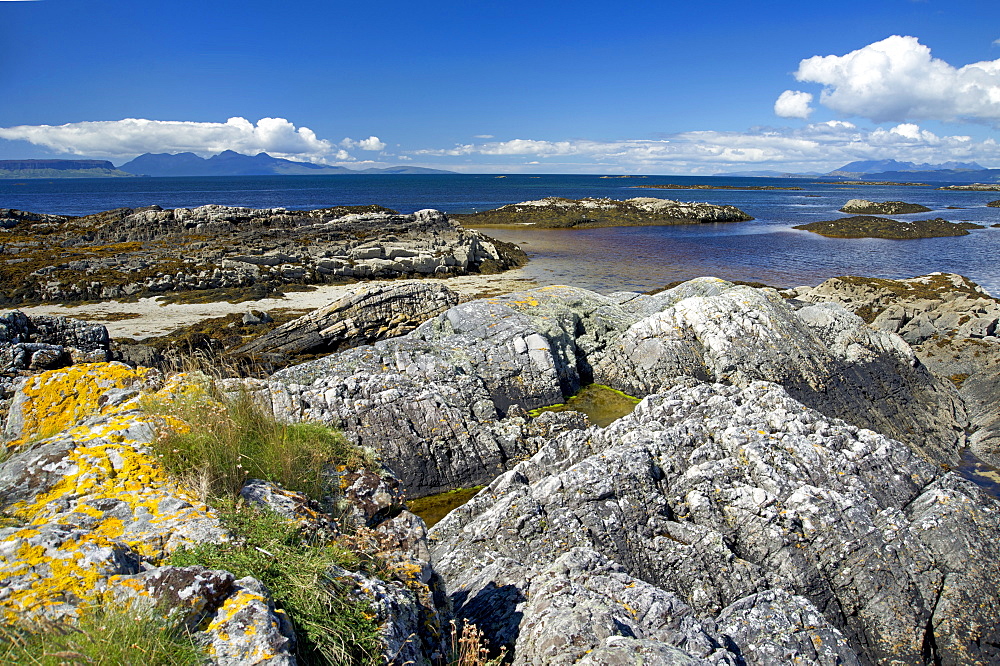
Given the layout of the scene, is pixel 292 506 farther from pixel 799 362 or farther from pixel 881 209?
pixel 881 209

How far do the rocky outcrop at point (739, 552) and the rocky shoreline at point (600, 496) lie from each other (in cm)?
3

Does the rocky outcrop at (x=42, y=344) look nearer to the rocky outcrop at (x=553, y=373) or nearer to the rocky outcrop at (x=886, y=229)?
the rocky outcrop at (x=553, y=373)

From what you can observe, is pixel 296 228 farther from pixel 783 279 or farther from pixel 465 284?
pixel 783 279

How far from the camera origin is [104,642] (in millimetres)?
2371

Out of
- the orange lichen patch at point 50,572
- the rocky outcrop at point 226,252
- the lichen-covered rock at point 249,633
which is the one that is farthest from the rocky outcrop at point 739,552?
the rocky outcrop at point 226,252

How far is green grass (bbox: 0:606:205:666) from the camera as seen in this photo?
2287mm

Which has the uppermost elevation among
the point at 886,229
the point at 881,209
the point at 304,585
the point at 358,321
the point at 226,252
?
the point at 881,209

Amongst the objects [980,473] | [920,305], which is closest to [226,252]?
[920,305]

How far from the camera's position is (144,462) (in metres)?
3.95

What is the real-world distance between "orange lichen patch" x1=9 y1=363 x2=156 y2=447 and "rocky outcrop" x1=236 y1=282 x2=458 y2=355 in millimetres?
9519

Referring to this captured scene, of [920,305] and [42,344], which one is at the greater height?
[42,344]

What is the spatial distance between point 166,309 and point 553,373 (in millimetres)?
18711

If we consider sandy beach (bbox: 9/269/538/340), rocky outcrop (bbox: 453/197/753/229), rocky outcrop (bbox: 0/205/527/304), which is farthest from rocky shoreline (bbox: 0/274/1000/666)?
rocky outcrop (bbox: 453/197/753/229)

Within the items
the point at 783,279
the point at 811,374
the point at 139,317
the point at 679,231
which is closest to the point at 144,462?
the point at 811,374
